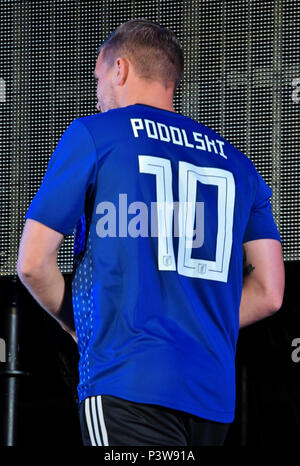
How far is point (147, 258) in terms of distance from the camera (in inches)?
64.2

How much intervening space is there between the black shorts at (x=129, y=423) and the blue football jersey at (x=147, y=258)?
2cm

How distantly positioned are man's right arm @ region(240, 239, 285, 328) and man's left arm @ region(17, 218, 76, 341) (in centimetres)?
50

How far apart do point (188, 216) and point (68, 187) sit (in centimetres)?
26

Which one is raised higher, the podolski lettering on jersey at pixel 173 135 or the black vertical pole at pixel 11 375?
the podolski lettering on jersey at pixel 173 135

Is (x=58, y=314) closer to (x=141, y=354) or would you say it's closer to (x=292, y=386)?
(x=141, y=354)

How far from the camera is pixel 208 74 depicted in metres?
3.19

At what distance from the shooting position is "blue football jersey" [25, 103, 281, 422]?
1590mm

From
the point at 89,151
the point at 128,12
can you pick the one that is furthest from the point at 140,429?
the point at 128,12

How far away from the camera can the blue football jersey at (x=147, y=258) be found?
159 cm

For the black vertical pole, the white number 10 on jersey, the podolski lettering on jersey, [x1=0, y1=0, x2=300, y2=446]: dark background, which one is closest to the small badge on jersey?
the white number 10 on jersey

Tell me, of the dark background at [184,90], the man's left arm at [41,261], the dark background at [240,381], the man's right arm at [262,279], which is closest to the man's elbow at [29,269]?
the man's left arm at [41,261]

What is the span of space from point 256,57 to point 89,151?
1693mm

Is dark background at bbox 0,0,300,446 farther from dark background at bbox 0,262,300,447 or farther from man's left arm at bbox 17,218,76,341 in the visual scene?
man's left arm at bbox 17,218,76,341

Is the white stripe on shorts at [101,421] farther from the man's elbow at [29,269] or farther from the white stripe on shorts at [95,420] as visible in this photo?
the man's elbow at [29,269]
